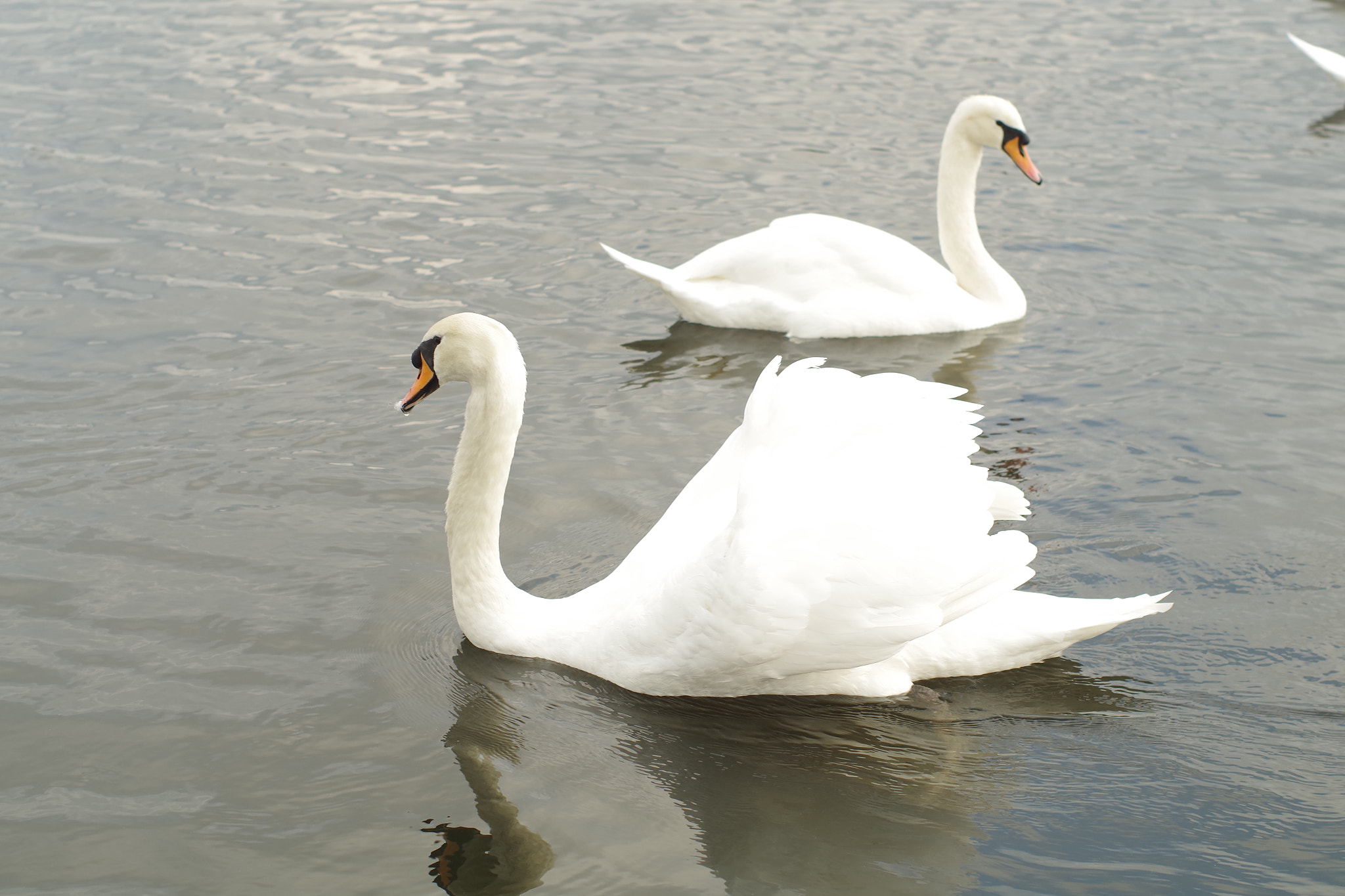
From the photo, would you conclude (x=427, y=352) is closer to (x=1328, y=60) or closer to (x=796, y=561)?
(x=796, y=561)

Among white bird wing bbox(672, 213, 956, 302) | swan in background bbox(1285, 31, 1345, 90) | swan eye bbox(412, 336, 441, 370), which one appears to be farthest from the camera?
swan in background bbox(1285, 31, 1345, 90)

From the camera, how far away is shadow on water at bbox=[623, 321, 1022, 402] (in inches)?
323

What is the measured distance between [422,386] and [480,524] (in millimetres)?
563

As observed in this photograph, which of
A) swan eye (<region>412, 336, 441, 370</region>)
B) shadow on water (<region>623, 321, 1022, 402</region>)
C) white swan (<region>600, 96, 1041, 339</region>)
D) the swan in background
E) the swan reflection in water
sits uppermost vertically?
the swan in background

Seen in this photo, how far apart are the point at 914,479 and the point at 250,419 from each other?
3.88 metres

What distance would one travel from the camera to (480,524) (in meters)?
5.15

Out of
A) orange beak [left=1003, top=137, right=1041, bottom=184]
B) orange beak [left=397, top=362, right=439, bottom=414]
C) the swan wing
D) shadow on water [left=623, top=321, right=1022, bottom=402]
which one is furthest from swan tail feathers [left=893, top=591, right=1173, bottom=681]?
orange beak [left=1003, top=137, right=1041, bottom=184]

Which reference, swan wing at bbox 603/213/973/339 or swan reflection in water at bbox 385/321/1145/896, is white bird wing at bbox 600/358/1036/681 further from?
swan wing at bbox 603/213/973/339

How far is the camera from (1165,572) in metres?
5.74

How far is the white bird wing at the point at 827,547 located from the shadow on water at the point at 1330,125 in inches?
359

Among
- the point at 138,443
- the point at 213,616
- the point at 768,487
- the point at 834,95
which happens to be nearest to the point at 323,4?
the point at 834,95

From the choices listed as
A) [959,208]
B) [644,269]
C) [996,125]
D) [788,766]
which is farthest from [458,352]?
[996,125]

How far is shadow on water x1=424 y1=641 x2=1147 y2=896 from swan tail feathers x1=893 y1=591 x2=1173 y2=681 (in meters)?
0.13

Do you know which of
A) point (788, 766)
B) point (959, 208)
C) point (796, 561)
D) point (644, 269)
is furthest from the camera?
point (959, 208)
